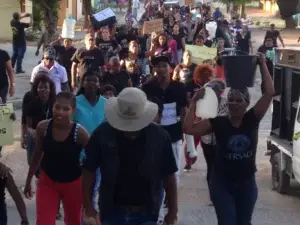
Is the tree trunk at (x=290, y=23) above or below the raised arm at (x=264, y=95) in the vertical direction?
below

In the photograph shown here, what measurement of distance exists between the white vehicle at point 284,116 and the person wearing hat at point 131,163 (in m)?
4.69

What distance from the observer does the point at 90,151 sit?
561 centimetres

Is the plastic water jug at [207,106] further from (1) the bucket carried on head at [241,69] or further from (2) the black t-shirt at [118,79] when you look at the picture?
(2) the black t-shirt at [118,79]

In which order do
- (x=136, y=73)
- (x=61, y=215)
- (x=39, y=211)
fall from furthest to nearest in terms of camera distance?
1. (x=136, y=73)
2. (x=61, y=215)
3. (x=39, y=211)

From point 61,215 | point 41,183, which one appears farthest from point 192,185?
point 41,183

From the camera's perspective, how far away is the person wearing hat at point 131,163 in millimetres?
5492

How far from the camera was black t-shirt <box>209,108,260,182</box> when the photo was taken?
6719 mm

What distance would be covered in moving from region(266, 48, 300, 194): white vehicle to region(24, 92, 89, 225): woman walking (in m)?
3.90

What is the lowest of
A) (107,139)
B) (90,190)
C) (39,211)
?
(39,211)

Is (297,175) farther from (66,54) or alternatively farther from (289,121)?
(66,54)

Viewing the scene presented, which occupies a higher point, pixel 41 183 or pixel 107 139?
pixel 107 139

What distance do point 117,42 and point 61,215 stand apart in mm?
10753

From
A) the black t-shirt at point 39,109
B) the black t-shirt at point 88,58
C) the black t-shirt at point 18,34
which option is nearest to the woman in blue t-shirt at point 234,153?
the black t-shirt at point 39,109

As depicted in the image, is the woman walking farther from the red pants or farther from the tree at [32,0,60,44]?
the tree at [32,0,60,44]
